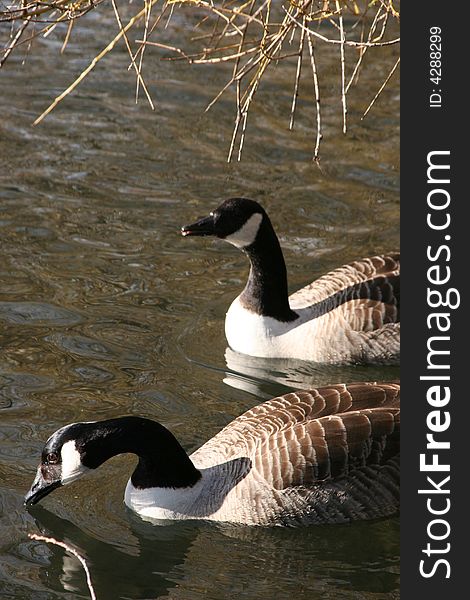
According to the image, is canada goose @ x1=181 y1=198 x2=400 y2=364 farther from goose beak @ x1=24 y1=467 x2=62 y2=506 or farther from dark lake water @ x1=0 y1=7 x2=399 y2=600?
goose beak @ x1=24 y1=467 x2=62 y2=506

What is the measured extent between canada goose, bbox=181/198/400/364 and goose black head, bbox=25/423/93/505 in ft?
11.4

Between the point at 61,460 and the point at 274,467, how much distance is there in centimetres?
144

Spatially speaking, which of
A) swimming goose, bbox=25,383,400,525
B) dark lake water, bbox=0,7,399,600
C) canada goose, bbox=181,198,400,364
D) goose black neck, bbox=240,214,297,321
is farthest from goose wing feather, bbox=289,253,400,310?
swimming goose, bbox=25,383,400,525

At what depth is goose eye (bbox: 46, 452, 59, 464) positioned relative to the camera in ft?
27.1

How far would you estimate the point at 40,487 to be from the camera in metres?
8.34

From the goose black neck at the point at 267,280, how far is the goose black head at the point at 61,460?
362cm

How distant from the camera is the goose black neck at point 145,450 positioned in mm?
8339

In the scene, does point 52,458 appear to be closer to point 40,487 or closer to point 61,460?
point 61,460

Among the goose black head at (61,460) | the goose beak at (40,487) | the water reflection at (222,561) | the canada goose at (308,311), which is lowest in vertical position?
the water reflection at (222,561)

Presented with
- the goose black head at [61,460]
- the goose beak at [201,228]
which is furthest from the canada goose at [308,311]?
the goose black head at [61,460]

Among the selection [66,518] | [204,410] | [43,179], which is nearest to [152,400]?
[204,410]

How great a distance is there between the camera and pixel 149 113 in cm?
1703

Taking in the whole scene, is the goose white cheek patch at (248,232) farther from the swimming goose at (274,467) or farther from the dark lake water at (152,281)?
the swimming goose at (274,467)

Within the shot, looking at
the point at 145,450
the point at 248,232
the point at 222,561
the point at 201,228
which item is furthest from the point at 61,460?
the point at 248,232
